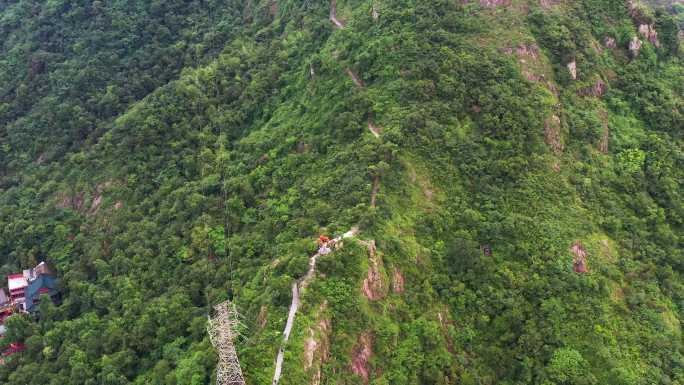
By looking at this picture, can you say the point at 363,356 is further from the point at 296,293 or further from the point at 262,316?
the point at 262,316

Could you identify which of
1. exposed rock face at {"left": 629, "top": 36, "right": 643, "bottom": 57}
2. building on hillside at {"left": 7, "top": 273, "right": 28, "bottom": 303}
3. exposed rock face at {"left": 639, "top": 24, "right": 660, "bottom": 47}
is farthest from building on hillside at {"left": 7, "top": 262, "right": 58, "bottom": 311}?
exposed rock face at {"left": 639, "top": 24, "right": 660, "bottom": 47}

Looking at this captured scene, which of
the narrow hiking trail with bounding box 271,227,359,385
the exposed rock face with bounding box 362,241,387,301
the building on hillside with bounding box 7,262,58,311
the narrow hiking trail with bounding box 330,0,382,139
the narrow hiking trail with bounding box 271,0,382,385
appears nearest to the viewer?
the narrow hiking trail with bounding box 271,227,359,385

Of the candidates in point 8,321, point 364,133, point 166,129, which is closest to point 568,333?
point 364,133

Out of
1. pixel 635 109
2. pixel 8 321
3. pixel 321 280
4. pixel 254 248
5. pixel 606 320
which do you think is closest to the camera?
pixel 321 280

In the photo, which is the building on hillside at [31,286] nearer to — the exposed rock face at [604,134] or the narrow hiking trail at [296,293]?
the narrow hiking trail at [296,293]

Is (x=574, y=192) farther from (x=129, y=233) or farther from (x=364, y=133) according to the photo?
(x=129, y=233)

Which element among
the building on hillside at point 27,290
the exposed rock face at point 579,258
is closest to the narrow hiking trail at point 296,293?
the exposed rock face at point 579,258

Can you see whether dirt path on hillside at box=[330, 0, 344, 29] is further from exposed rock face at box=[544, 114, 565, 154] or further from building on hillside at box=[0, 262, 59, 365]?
building on hillside at box=[0, 262, 59, 365]
